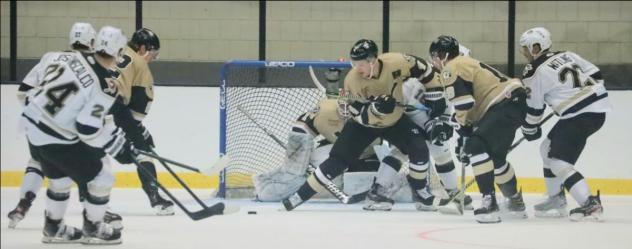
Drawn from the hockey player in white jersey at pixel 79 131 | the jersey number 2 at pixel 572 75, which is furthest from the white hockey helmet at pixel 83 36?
the jersey number 2 at pixel 572 75

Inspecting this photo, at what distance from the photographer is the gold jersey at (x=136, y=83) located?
240 inches

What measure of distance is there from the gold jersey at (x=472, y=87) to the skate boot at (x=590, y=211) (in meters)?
0.67

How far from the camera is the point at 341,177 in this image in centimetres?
700

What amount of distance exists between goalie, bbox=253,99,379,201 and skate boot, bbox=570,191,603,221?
1.49 meters

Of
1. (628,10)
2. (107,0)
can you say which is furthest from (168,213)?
(628,10)

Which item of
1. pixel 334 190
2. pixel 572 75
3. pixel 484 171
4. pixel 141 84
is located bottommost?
pixel 334 190

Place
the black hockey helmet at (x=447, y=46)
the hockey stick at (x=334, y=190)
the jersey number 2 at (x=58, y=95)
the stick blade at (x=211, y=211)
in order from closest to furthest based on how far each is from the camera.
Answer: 1. the jersey number 2 at (x=58, y=95)
2. the stick blade at (x=211, y=211)
3. the black hockey helmet at (x=447, y=46)
4. the hockey stick at (x=334, y=190)

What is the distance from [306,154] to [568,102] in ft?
5.67

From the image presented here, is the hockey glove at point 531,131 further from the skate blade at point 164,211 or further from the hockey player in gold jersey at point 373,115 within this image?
the skate blade at point 164,211

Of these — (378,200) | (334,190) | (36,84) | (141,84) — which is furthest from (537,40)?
(36,84)

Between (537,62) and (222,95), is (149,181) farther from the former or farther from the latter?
(537,62)

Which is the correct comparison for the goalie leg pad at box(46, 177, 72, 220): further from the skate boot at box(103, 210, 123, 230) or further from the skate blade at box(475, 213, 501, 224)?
the skate blade at box(475, 213, 501, 224)

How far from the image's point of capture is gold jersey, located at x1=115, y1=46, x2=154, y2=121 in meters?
6.09

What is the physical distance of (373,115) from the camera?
6.24 metres
